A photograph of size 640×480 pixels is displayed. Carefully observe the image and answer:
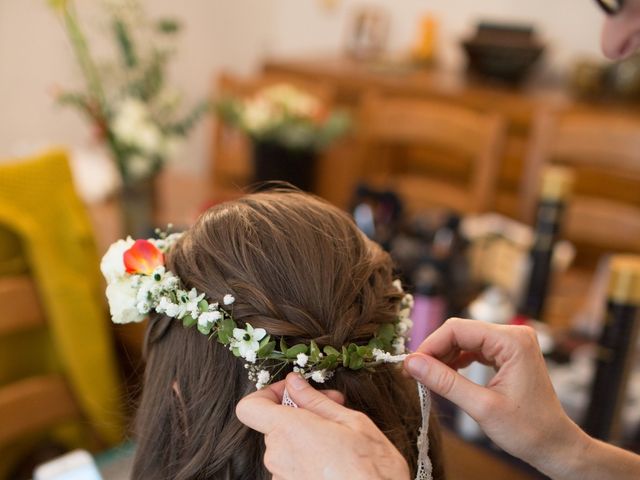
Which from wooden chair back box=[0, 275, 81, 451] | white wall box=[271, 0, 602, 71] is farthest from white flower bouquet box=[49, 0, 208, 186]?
white wall box=[271, 0, 602, 71]

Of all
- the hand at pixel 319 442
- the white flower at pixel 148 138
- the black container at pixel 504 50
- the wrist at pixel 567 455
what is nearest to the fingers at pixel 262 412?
the hand at pixel 319 442

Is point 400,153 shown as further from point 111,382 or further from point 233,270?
point 233,270

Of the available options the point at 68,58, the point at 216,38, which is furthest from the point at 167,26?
the point at 216,38

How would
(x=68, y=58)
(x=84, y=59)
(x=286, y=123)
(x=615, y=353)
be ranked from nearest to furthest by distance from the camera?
(x=615, y=353), (x=84, y=59), (x=286, y=123), (x=68, y=58)

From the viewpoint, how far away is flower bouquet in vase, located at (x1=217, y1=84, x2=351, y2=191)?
1731mm

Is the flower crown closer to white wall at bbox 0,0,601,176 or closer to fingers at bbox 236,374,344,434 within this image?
fingers at bbox 236,374,344,434

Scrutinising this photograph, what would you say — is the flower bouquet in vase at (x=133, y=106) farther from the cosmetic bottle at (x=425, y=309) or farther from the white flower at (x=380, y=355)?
the white flower at (x=380, y=355)

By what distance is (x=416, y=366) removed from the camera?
0.71m

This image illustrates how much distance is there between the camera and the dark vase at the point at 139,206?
5.07ft

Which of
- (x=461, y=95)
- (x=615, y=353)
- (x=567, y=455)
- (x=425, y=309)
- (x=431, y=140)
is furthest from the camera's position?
(x=461, y=95)

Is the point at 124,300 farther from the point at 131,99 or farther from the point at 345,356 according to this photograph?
the point at 131,99

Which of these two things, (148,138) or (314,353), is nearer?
(314,353)

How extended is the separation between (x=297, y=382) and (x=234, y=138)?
186cm

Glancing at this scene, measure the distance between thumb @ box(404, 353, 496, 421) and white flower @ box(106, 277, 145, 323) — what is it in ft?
0.98
